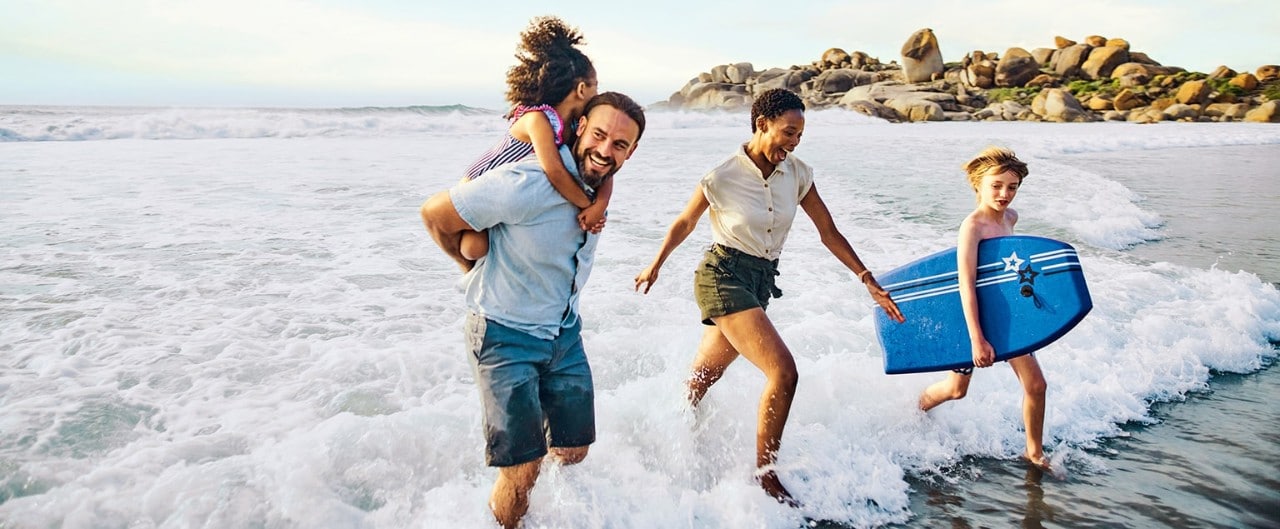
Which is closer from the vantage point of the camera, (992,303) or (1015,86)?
(992,303)

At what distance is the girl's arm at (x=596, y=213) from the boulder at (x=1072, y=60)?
56934mm

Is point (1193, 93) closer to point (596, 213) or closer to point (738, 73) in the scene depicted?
point (738, 73)

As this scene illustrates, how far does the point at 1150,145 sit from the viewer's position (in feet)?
78.6

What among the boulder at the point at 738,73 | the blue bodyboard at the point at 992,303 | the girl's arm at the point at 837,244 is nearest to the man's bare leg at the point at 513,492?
the girl's arm at the point at 837,244

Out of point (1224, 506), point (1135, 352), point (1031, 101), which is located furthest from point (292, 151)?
point (1031, 101)

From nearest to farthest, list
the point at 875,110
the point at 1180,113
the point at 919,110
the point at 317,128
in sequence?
the point at 317,128 < the point at 1180,113 < the point at 919,110 < the point at 875,110

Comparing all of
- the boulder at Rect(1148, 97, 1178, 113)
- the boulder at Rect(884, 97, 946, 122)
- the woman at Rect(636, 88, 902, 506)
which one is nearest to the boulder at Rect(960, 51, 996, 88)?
the boulder at Rect(884, 97, 946, 122)

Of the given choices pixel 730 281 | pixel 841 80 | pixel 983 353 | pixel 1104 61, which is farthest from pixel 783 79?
pixel 730 281

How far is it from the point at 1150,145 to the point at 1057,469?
2351cm

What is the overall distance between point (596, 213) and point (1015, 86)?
5437 centimetres

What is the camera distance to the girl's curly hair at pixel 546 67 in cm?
319

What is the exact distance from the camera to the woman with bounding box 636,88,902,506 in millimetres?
3922

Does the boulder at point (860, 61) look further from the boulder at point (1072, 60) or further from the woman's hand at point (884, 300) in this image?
the woman's hand at point (884, 300)

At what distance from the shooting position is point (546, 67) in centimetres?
319
